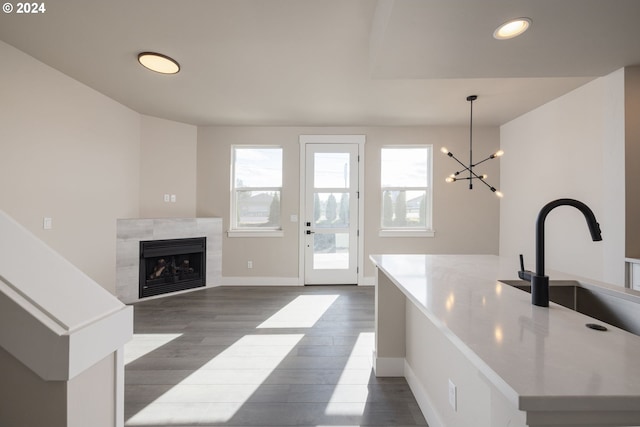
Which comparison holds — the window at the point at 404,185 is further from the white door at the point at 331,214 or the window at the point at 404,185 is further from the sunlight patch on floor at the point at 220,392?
the sunlight patch on floor at the point at 220,392

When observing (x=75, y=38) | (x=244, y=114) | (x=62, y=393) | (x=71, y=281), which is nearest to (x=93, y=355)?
(x=62, y=393)

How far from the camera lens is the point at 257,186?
16.0ft

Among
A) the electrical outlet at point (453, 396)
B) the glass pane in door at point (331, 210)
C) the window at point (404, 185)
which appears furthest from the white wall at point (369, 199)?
the electrical outlet at point (453, 396)

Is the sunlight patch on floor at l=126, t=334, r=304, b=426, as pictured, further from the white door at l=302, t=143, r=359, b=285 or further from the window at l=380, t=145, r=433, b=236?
the window at l=380, t=145, r=433, b=236

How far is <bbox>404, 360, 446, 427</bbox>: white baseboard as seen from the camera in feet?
5.16

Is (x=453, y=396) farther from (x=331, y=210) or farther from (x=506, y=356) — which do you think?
(x=331, y=210)

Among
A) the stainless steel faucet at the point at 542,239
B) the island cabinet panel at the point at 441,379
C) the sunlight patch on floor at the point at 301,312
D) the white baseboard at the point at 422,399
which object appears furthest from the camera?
the sunlight patch on floor at the point at 301,312

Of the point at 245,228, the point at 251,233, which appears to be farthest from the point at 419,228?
the point at 245,228

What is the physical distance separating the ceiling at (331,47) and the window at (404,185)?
1192 mm

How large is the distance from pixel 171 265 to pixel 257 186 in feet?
5.89

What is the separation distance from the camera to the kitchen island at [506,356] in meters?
0.47

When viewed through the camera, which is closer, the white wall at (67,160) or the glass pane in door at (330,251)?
the white wall at (67,160)

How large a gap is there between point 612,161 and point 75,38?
4.74 meters

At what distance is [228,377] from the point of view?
2107 mm
